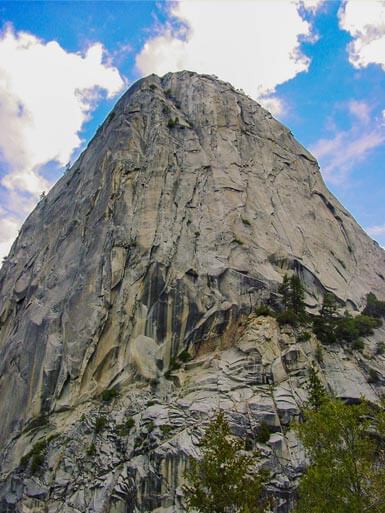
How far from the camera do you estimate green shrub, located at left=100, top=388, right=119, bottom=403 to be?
37062 mm

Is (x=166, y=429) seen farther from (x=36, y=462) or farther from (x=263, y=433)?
(x=36, y=462)

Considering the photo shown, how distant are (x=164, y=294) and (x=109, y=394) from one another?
9779mm

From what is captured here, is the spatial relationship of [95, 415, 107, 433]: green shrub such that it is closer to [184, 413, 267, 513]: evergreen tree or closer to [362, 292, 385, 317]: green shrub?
[184, 413, 267, 513]: evergreen tree

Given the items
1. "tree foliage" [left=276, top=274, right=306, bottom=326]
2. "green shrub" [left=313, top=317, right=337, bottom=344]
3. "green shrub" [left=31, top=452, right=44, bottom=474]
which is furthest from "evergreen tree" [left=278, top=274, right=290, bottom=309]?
"green shrub" [left=31, top=452, right=44, bottom=474]

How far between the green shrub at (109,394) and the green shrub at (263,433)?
11.9 m

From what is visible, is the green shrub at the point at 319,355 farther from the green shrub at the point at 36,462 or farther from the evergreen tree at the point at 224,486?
the green shrub at the point at 36,462

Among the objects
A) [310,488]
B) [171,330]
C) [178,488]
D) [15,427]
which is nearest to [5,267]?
[15,427]

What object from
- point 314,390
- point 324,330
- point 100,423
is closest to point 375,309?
point 324,330

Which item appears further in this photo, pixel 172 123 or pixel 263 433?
pixel 172 123

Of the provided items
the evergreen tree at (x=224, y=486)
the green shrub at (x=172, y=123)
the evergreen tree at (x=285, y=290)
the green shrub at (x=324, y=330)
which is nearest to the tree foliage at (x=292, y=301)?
the evergreen tree at (x=285, y=290)

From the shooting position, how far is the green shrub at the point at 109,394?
37.1 meters

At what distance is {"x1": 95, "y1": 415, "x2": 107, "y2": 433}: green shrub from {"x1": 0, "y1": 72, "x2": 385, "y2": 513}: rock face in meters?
0.37

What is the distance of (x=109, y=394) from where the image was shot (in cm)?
3722

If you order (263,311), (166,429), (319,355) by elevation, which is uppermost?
(263,311)
